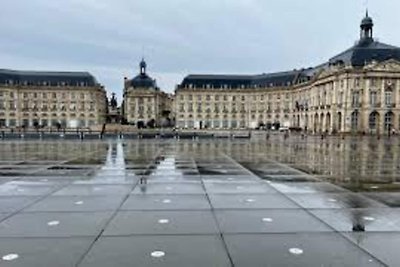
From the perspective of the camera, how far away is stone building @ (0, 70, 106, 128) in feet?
494

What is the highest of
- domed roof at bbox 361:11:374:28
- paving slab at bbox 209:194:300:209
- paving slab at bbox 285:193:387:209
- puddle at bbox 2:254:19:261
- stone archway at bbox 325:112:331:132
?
domed roof at bbox 361:11:374:28

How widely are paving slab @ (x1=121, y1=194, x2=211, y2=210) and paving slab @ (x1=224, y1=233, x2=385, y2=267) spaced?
2.52 meters

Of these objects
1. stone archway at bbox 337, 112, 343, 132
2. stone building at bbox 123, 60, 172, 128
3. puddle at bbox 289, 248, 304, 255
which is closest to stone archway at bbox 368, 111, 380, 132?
stone archway at bbox 337, 112, 343, 132

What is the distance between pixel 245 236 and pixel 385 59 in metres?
102

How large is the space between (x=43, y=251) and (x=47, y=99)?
156 m

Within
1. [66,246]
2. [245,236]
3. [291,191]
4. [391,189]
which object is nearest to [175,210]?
[245,236]

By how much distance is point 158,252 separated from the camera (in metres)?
6.34

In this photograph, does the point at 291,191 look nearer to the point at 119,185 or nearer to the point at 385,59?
the point at 119,185

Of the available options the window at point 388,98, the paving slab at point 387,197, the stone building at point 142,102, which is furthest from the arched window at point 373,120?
the paving slab at point 387,197

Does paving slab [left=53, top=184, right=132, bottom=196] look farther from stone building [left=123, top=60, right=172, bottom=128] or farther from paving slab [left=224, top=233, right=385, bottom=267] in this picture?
stone building [left=123, top=60, right=172, bottom=128]

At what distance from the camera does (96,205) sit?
966cm

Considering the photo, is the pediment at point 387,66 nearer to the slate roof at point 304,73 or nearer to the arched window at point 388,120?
the slate roof at point 304,73

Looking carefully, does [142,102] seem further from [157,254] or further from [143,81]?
[157,254]

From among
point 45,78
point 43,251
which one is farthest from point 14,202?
point 45,78
